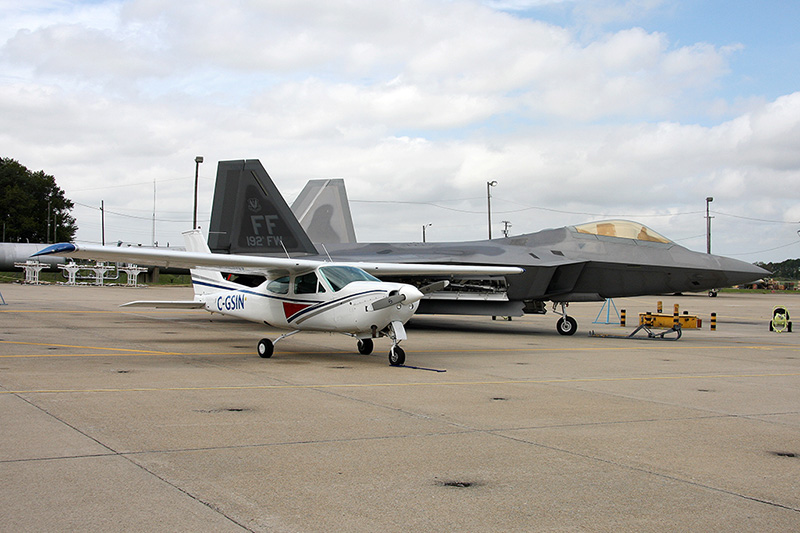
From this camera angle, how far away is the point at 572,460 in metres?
5.75

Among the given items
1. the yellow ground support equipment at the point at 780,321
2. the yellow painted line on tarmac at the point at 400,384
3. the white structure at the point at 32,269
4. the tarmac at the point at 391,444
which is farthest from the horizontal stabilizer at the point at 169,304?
the white structure at the point at 32,269

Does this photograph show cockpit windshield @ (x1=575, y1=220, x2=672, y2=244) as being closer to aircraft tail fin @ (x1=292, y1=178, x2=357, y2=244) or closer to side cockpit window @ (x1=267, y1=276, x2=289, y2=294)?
side cockpit window @ (x1=267, y1=276, x2=289, y2=294)

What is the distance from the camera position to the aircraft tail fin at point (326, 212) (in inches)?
1126

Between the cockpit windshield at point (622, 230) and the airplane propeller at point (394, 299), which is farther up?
the cockpit windshield at point (622, 230)

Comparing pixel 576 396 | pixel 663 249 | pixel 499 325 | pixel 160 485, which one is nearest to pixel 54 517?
pixel 160 485

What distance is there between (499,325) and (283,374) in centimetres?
1428

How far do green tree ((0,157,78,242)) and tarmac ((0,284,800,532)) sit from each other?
93.1m

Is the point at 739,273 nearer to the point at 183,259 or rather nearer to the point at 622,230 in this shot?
the point at 622,230

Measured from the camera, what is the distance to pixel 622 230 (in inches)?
764

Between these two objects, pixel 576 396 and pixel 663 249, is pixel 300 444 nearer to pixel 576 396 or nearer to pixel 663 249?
pixel 576 396

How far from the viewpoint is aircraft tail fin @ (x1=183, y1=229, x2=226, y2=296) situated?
16.2 metres

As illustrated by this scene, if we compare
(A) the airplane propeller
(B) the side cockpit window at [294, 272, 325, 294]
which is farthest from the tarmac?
(B) the side cockpit window at [294, 272, 325, 294]

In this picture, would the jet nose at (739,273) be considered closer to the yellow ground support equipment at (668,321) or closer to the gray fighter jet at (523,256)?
the gray fighter jet at (523,256)

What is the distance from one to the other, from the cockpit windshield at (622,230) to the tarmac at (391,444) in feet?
21.7
